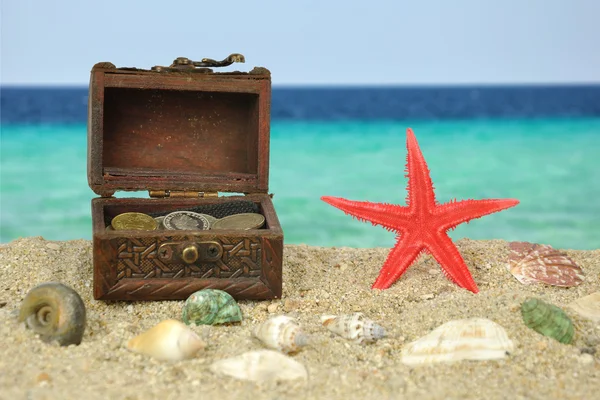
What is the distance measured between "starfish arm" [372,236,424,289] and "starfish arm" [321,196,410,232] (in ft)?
0.23

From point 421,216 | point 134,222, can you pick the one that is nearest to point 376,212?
point 421,216

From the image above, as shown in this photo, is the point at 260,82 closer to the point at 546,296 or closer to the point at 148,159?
the point at 148,159

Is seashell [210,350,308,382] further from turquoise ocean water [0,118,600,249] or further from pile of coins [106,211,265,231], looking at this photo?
turquoise ocean water [0,118,600,249]

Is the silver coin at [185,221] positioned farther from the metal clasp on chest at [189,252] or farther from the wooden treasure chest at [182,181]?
the metal clasp on chest at [189,252]

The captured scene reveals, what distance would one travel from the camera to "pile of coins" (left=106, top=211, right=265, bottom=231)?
10.6ft

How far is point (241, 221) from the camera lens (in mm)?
3352

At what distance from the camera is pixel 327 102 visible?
1834cm

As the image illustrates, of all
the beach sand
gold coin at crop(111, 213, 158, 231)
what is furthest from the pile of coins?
the beach sand

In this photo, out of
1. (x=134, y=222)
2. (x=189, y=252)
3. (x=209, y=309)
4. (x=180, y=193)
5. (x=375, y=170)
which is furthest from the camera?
(x=375, y=170)

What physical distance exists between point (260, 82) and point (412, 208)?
0.91 metres

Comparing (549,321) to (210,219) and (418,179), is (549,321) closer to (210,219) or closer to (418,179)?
(418,179)

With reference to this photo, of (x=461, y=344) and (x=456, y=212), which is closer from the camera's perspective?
(x=461, y=344)

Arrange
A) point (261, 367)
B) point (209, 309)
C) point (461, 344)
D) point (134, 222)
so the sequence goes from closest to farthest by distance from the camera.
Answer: point (261, 367)
point (461, 344)
point (209, 309)
point (134, 222)

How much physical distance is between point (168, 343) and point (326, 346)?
57cm
